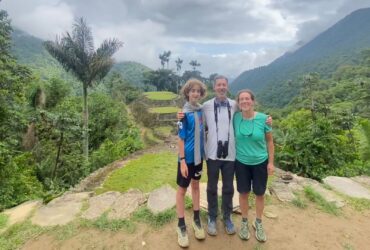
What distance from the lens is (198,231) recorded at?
3756mm

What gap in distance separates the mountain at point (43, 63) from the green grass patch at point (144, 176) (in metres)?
36.3

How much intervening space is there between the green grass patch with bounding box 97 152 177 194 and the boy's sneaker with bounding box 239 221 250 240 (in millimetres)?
2543

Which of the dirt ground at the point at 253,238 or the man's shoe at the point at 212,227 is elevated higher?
the man's shoe at the point at 212,227

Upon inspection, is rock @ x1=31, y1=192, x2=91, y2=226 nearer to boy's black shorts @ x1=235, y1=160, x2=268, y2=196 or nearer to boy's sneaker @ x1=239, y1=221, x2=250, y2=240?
boy's sneaker @ x1=239, y1=221, x2=250, y2=240

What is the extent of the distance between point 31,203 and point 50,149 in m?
8.29

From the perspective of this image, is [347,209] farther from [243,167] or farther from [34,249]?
[34,249]

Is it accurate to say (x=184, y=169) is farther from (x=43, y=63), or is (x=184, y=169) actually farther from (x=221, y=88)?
(x=43, y=63)

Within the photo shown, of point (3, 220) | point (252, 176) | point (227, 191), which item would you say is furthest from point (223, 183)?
point (3, 220)

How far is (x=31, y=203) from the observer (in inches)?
207

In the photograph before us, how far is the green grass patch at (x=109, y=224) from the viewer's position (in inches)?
161

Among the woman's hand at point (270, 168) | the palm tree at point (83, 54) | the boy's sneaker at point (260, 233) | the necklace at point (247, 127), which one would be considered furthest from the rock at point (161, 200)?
the palm tree at point (83, 54)

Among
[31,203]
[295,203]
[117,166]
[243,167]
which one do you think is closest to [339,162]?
[295,203]

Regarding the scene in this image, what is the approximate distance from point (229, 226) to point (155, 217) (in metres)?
0.98

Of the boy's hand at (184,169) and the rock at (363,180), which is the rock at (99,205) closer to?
the boy's hand at (184,169)
